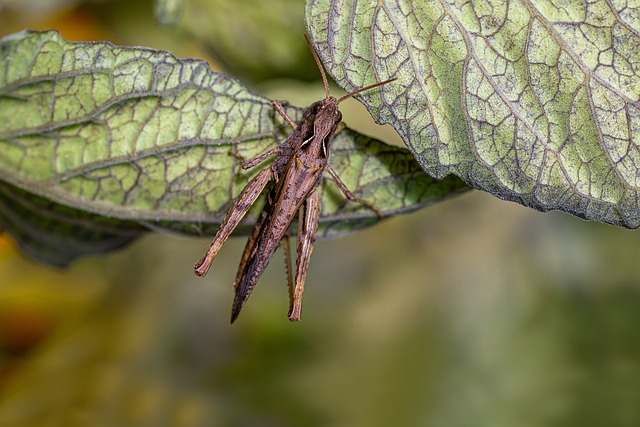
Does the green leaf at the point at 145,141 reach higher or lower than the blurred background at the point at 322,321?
higher

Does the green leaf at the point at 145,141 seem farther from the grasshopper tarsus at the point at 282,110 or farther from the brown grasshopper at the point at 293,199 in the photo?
the brown grasshopper at the point at 293,199

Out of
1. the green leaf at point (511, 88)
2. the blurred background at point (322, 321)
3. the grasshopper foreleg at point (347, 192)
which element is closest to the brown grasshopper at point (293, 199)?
the grasshopper foreleg at point (347, 192)

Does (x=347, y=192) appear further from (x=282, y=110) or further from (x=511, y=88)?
(x=511, y=88)

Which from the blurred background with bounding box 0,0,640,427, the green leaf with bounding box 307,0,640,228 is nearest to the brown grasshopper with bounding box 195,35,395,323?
the blurred background with bounding box 0,0,640,427

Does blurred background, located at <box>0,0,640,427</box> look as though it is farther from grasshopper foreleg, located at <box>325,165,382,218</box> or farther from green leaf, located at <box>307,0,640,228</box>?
green leaf, located at <box>307,0,640,228</box>

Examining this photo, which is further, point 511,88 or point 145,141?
point 145,141

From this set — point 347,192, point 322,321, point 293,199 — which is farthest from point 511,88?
point 322,321
